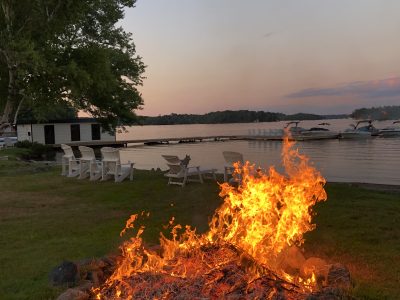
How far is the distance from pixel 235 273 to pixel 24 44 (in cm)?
656

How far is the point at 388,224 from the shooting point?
8328 mm

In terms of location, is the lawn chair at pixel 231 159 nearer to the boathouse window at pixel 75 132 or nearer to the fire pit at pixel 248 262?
the fire pit at pixel 248 262

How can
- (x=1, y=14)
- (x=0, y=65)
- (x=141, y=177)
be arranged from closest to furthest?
(x=1, y=14) → (x=0, y=65) → (x=141, y=177)

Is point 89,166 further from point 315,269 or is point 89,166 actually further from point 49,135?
point 49,135

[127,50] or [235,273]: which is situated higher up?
[127,50]

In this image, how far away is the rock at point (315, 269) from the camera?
16.5 ft

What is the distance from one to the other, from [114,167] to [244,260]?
39.3 ft

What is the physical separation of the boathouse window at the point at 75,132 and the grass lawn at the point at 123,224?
38391mm

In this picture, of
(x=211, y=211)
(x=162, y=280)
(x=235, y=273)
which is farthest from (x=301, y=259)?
(x=211, y=211)

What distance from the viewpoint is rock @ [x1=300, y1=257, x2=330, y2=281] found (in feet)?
16.5

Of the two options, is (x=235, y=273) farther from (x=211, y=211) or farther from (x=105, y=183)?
(x=105, y=183)

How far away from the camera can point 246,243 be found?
5.11 metres

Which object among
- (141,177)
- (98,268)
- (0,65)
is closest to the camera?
(98,268)

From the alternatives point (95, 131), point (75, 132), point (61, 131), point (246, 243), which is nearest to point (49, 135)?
point (61, 131)
